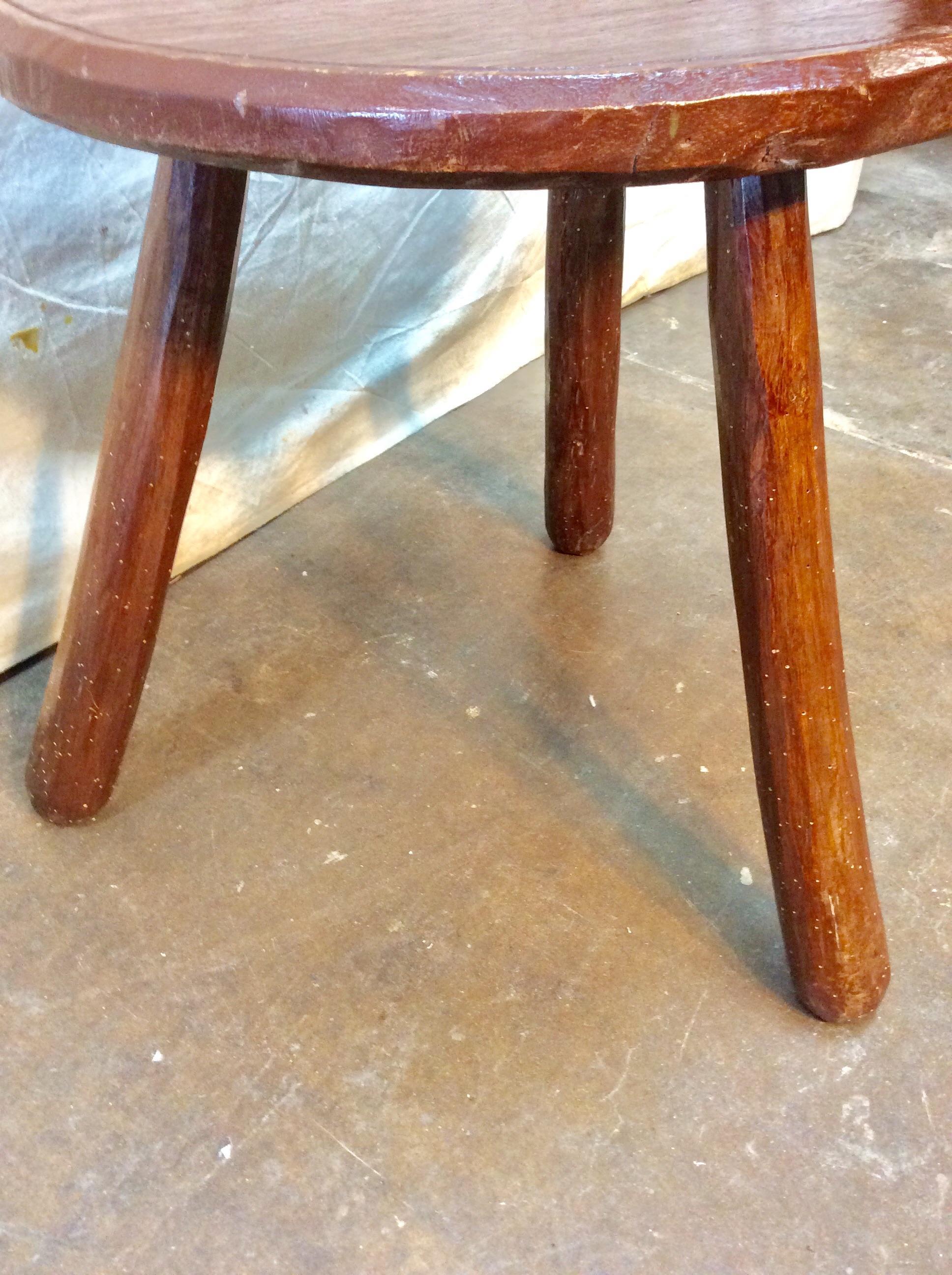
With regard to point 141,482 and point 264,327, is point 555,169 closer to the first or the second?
point 141,482

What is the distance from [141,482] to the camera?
2.62 feet

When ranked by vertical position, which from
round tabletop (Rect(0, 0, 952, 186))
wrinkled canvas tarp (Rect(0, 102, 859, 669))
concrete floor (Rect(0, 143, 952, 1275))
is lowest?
concrete floor (Rect(0, 143, 952, 1275))

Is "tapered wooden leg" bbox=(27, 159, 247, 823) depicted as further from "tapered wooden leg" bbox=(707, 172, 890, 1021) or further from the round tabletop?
"tapered wooden leg" bbox=(707, 172, 890, 1021)

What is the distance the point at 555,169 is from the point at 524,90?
0.03 m

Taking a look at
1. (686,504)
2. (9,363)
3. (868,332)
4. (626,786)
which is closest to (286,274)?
(9,363)

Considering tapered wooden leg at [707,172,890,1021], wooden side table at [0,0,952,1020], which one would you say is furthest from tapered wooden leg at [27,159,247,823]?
tapered wooden leg at [707,172,890,1021]

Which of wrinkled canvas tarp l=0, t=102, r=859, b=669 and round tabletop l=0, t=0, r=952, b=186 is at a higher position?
round tabletop l=0, t=0, r=952, b=186

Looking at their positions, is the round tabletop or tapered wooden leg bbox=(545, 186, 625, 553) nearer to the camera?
the round tabletop

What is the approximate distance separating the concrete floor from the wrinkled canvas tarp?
88 millimetres

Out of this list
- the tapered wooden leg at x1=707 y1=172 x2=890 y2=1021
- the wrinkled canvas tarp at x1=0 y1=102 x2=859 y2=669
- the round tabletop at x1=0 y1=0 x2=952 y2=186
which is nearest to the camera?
the round tabletop at x1=0 y1=0 x2=952 y2=186

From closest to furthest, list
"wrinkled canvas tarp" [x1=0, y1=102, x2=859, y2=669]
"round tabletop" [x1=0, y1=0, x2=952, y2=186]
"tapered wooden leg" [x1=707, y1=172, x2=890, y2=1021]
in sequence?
"round tabletop" [x1=0, y1=0, x2=952, y2=186] → "tapered wooden leg" [x1=707, y1=172, x2=890, y2=1021] → "wrinkled canvas tarp" [x1=0, y1=102, x2=859, y2=669]

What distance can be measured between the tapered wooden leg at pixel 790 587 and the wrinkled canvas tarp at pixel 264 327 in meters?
0.57

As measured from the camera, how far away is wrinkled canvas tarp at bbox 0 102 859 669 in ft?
3.25

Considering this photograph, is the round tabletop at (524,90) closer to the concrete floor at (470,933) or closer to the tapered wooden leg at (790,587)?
the tapered wooden leg at (790,587)
